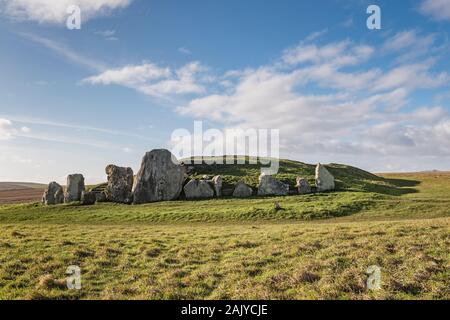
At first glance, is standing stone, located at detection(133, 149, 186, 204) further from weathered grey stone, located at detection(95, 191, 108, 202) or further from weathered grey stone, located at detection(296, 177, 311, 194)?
weathered grey stone, located at detection(296, 177, 311, 194)

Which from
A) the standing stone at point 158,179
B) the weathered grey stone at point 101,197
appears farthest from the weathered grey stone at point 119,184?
the standing stone at point 158,179

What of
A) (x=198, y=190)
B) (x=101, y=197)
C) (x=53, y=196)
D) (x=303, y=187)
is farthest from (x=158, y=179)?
(x=303, y=187)

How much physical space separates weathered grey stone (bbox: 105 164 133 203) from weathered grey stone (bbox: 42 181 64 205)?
23.5ft

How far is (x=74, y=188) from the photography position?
54750 millimetres

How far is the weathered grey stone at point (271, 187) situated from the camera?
5350 centimetres

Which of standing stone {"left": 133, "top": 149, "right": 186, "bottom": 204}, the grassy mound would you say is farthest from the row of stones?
the grassy mound

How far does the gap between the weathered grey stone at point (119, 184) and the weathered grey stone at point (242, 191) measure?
15.4 m

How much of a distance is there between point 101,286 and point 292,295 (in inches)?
288

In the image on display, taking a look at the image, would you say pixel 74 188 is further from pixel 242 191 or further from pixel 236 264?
pixel 236 264

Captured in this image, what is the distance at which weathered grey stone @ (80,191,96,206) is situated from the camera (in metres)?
52.3

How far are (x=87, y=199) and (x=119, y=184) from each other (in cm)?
490

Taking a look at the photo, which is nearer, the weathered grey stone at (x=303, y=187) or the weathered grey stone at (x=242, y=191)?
the weathered grey stone at (x=242, y=191)

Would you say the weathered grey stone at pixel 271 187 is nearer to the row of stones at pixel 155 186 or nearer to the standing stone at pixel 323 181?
the row of stones at pixel 155 186
